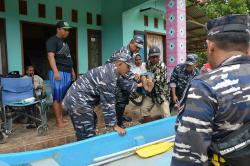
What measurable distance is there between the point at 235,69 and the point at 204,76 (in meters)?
0.13

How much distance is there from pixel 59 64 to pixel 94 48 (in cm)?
292

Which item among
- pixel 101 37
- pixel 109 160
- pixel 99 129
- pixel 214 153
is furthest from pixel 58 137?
pixel 101 37

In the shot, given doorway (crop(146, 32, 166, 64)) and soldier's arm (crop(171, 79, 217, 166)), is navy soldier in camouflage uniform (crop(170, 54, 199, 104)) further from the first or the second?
soldier's arm (crop(171, 79, 217, 166))

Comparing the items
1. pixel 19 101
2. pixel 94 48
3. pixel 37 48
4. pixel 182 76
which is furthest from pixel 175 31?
pixel 37 48

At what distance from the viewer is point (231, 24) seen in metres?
1.18

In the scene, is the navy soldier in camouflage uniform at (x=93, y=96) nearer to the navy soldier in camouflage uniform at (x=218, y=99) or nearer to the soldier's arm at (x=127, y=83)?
the soldier's arm at (x=127, y=83)

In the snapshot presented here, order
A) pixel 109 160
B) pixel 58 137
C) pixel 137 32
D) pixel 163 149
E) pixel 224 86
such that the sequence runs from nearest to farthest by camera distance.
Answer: pixel 224 86
pixel 109 160
pixel 163 149
pixel 58 137
pixel 137 32

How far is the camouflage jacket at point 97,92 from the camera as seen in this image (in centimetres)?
287

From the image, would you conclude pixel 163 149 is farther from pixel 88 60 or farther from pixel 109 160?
pixel 88 60

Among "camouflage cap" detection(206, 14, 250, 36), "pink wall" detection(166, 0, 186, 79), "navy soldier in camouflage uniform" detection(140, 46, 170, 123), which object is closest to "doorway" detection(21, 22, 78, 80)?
"pink wall" detection(166, 0, 186, 79)

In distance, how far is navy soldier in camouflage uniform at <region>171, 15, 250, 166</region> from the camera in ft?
3.65

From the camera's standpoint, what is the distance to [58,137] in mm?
3891

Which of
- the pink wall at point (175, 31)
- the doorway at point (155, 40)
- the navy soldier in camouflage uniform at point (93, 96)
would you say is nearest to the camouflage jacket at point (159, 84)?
the pink wall at point (175, 31)

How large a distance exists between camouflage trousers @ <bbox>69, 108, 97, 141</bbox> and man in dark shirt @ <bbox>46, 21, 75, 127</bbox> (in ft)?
4.29
